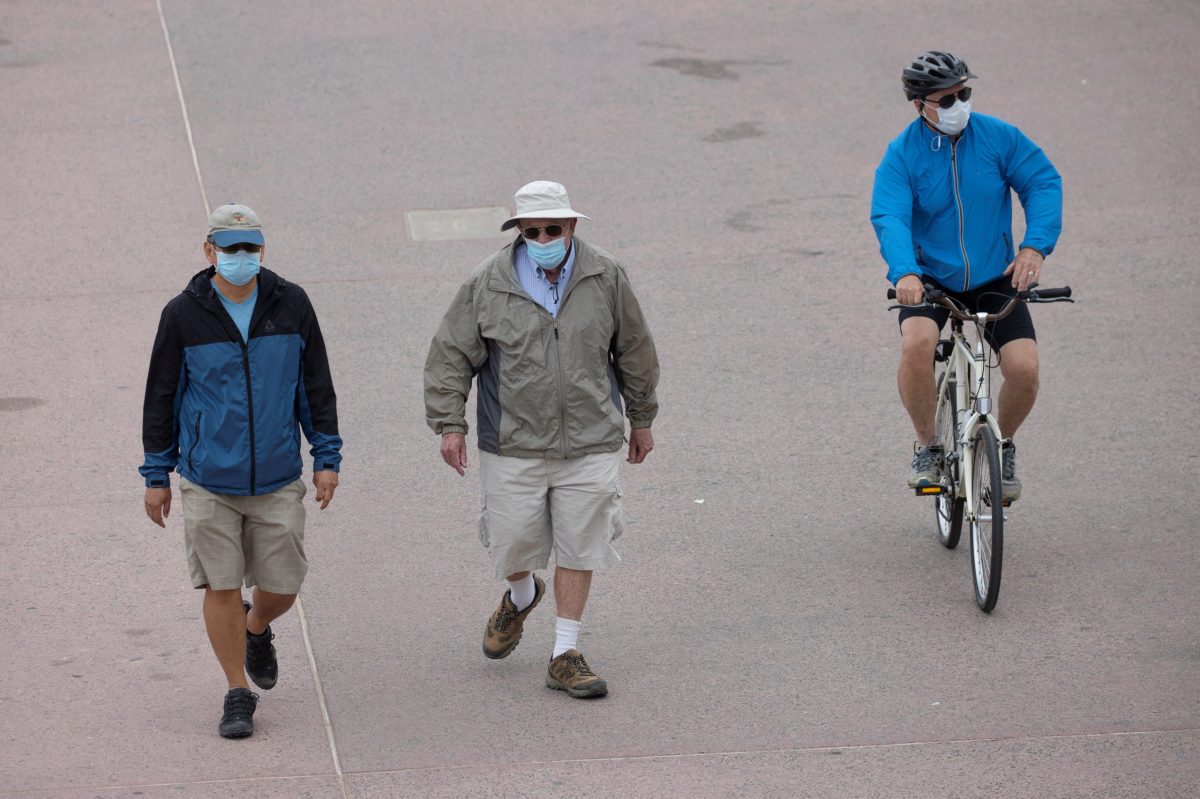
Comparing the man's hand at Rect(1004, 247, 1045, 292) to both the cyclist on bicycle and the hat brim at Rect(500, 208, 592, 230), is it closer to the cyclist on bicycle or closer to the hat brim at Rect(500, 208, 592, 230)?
the cyclist on bicycle

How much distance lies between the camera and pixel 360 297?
11.0 m

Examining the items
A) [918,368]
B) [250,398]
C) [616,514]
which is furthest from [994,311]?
[250,398]

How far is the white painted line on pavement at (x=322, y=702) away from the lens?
5770mm

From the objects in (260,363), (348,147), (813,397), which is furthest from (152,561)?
(348,147)

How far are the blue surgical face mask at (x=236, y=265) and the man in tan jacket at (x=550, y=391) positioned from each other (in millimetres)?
767

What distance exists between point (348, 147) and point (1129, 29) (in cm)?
742

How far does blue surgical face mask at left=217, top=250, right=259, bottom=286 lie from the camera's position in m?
5.80

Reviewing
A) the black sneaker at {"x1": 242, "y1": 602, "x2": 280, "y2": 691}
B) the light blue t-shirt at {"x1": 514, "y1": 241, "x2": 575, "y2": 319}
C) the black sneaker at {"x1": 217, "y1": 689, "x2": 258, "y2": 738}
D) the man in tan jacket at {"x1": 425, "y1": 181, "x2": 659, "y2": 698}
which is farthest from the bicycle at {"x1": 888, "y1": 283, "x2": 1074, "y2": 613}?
the black sneaker at {"x1": 217, "y1": 689, "x2": 258, "y2": 738}

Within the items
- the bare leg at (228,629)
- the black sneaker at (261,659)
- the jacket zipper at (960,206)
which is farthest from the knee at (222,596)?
the jacket zipper at (960,206)

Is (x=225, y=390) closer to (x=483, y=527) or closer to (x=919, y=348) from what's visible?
(x=483, y=527)

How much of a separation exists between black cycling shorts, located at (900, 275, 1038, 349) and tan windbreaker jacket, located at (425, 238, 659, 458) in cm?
162

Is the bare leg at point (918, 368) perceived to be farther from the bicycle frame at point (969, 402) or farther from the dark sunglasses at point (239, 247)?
the dark sunglasses at point (239, 247)

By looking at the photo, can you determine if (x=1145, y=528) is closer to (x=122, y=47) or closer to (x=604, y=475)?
(x=604, y=475)

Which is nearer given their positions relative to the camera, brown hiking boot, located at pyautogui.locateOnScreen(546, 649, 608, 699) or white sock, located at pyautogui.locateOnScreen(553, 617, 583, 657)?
brown hiking boot, located at pyautogui.locateOnScreen(546, 649, 608, 699)
